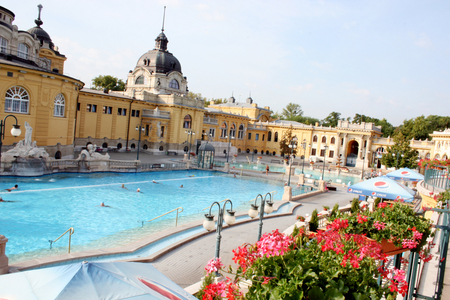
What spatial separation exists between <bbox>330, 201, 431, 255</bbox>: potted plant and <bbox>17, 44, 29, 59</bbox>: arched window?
104 feet

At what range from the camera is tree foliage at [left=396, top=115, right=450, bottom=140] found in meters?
68.9

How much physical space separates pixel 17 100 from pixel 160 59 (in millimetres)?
27074

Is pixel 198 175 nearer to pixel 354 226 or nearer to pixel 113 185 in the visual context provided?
pixel 113 185

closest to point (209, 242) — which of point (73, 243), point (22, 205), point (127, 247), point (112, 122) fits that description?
point (127, 247)

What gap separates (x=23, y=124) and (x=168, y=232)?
19.5m

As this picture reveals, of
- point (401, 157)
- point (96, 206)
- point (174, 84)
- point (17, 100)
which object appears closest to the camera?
point (96, 206)

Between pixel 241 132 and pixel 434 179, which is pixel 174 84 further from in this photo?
pixel 434 179

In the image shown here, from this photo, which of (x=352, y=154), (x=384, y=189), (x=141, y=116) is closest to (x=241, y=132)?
(x=352, y=154)

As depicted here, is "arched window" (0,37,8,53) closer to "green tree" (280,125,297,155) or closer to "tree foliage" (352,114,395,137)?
"green tree" (280,125,297,155)

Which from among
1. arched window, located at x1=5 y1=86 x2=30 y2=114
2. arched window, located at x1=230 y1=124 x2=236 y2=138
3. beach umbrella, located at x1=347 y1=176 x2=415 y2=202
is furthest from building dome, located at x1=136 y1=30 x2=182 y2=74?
beach umbrella, located at x1=347 y1=176 x2=415 y2=202

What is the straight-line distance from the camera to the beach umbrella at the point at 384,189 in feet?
44.5

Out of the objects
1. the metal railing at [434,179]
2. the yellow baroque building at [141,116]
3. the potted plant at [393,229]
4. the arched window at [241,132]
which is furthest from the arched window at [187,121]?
the potted plant at [393,229]

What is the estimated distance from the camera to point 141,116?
4641cm

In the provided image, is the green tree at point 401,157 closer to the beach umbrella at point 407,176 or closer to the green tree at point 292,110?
the beach umbrella at point 407,176
